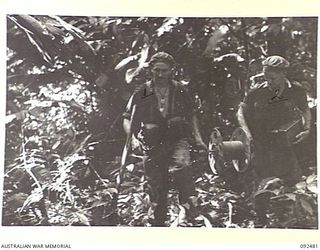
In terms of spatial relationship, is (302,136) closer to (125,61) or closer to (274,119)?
(274,119)

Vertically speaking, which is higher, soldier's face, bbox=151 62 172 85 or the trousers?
soldier's face, bbox=151 62 172 85

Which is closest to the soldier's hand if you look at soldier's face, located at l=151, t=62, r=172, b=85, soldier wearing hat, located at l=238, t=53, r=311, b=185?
soldier wearing hat, located at l=238, t=53, r=311, b=185

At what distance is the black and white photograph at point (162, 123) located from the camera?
0.37 meters

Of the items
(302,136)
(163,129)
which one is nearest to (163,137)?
(163,129)

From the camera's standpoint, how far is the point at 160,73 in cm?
38

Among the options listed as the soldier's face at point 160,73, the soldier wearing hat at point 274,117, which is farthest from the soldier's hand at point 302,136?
the soldier's face at point 160,73

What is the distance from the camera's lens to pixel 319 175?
14.5 inches

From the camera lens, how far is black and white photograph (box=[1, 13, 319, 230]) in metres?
0.37

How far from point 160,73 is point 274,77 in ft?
0.29

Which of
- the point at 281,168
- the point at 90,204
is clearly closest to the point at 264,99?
the point at 281,168
